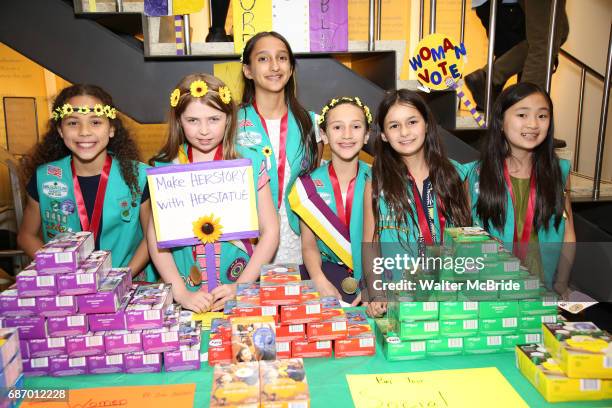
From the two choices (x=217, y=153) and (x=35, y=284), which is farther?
(x=217, y=153)

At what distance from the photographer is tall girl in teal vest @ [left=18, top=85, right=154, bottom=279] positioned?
231 centimetres

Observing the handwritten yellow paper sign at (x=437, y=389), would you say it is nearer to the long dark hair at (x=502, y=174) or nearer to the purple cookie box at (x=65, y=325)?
the purple cookie box at (x=65, y=325)

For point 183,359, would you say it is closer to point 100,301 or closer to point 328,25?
point 100,301

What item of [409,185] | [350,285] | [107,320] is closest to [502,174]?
[409,185]

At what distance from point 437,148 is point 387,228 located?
47 cm

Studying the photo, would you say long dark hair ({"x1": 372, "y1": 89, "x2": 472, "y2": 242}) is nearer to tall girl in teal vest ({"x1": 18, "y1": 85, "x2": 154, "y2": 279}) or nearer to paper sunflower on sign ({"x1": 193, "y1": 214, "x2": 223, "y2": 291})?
paper sunflower on sign ({"x1": 193, "y1": 214, "x2": 223, "y2": 291})

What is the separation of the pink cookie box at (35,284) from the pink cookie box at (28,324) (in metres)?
0.07

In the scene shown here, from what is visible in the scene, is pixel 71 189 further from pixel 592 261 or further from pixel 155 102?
pixel 592 261

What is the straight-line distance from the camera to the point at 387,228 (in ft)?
7.80

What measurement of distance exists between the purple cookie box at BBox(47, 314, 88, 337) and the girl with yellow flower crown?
0.57 m

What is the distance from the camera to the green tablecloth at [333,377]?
1.41 meters

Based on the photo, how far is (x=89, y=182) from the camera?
7.93 feet

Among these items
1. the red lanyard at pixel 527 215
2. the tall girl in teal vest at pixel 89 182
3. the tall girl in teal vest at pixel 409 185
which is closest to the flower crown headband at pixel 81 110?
the tall girl in teal vest at pixel 89 182

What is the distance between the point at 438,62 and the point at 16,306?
7.52ft
